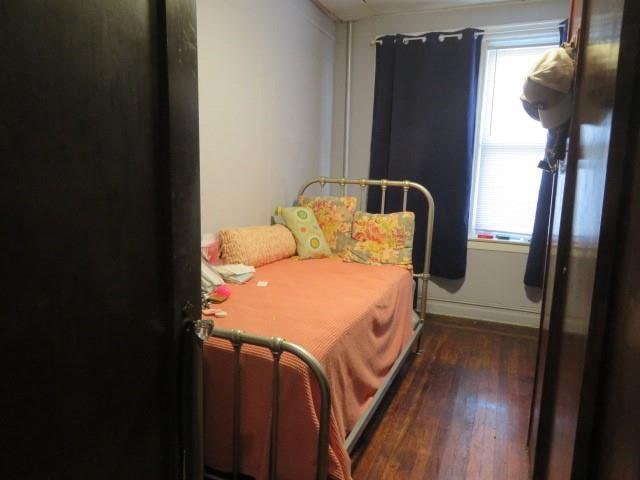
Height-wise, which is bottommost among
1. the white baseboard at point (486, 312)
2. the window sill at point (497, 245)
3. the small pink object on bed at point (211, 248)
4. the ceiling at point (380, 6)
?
the white baseboard at point (486, 312)

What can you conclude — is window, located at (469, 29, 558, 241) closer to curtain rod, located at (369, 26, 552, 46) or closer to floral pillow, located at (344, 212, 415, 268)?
curtain rod, located at (369, 26, 552, 46)

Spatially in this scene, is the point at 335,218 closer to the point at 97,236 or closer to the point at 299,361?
the point at 299,361

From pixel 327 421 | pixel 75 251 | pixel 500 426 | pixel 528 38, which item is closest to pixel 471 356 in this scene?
pixel 500 426

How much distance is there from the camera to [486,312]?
351 cm

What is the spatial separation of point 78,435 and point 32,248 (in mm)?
291

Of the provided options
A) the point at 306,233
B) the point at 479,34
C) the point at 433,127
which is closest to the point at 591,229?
the point at 306,233

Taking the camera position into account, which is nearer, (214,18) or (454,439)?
(454,439)

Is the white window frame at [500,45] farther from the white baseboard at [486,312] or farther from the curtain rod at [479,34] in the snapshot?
the white baseboard at [486,312]

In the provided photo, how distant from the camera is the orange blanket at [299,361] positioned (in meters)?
1.28

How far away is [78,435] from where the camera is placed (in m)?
0.65

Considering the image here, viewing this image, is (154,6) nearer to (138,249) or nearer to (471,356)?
(138,249)

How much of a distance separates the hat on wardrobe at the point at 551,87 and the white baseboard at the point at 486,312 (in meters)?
2.30

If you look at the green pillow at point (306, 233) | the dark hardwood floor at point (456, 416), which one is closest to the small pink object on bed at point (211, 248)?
the green pillow at point (306, 233)

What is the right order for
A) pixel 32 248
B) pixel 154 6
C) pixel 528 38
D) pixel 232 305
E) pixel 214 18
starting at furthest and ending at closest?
pixel 528 38
pixel 214 18
pixel 232 305
pixel 154 6
pixel 32 248
